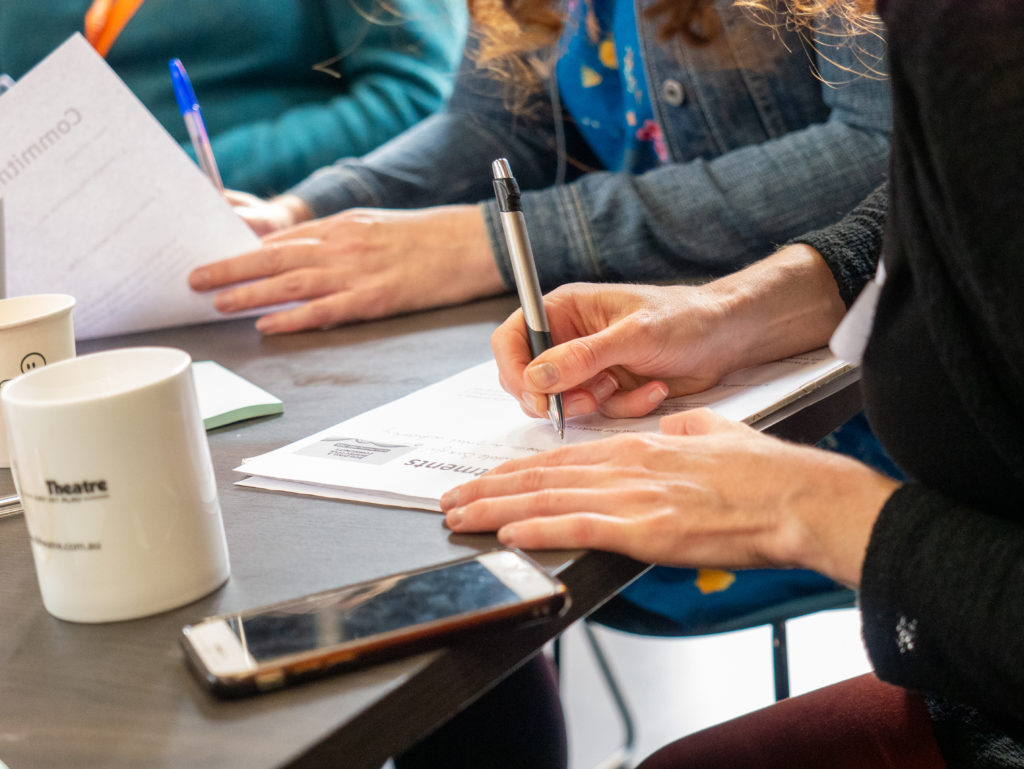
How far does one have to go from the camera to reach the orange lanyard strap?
5.91 feet

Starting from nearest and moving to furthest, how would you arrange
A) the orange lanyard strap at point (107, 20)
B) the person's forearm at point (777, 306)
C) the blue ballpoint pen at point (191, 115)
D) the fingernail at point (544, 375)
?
1. the fingernail at point (544, 375)
2. the person's forearm at point (777, 306)
3. the blue ballpoint pen at point (191, 115)
4. the orange lanyard strap at point (107, 20)

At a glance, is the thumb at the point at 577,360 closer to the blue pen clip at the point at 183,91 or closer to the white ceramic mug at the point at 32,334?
the white ceramic mug at the point at 32,334

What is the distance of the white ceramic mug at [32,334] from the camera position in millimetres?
620

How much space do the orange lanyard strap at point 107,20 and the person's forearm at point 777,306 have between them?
1.45m

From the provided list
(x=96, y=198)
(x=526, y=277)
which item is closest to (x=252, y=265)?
(x=96, y=198)

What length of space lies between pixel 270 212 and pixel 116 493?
80cm

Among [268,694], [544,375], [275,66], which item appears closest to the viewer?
[268,694]

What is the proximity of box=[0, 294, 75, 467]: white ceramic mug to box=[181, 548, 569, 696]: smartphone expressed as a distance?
0.28 meters

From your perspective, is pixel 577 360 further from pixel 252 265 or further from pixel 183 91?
pixel 183 91

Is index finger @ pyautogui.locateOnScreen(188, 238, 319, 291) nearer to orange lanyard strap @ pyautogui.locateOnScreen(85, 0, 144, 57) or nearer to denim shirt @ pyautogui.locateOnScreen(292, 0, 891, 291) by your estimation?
denim shirt @ pyautogui.locateOnScreen(292, 0, 891, 291)

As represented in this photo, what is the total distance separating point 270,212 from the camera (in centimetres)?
118

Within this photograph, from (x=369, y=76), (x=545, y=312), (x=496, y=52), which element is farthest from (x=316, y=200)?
(x=369, y=76)

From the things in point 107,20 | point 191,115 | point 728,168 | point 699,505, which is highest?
point 107,20

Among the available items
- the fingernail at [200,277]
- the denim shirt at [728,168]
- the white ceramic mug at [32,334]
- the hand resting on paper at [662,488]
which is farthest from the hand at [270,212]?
the hand resting on paper at [662,488]
